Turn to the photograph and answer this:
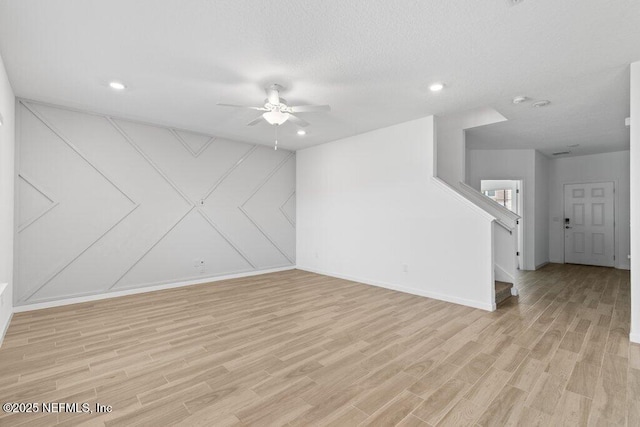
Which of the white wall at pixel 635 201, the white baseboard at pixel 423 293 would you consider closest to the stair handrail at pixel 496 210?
the white baseboard at pixel 423 293

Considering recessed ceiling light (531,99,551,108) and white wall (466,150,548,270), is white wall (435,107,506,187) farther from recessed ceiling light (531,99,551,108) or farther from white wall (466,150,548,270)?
white wall (466,150,548,270)

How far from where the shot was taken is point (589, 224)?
288 inches

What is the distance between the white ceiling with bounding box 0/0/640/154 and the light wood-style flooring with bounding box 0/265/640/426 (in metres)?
2.73

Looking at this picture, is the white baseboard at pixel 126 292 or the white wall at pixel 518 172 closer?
the white baseboard at pixel 126 292

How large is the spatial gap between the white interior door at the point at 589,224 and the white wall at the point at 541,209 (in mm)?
515

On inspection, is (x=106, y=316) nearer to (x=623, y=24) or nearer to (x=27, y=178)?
(x=27, y=178)

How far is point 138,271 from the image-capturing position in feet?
15.7

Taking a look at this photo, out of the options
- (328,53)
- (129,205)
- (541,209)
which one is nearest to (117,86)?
(129,205)

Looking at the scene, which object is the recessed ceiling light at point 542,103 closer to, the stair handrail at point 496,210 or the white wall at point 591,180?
the stair handrail at point 496,210

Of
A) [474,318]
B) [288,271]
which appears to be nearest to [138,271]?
[288,271]

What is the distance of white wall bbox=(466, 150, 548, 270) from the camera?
6855mm

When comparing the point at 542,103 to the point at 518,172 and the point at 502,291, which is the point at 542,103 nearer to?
the point at 502,291

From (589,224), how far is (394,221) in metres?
5.87

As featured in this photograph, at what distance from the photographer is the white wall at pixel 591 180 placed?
6.82 metres
